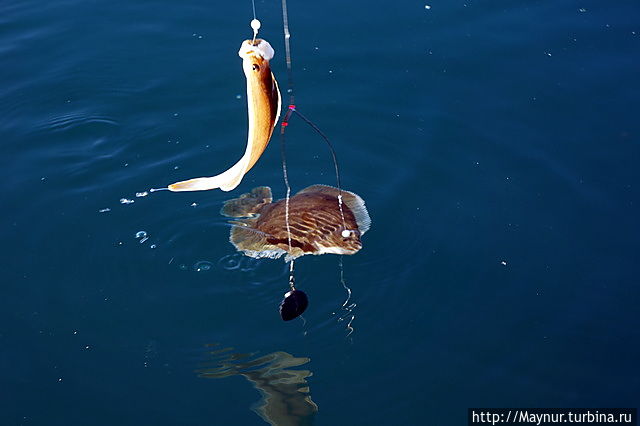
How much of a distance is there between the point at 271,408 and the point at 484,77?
14.5 ft

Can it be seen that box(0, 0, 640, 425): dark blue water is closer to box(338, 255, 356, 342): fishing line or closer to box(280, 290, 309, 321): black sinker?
box(338, 255, 356, 342): fishing line

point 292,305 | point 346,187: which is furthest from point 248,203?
point 292,305

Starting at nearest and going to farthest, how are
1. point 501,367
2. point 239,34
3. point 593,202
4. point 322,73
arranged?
point 501,367
point 593,202
point 322,73
point 239,34

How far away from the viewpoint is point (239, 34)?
306 inches

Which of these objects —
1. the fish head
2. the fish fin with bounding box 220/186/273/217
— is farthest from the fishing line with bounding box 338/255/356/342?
the fish head

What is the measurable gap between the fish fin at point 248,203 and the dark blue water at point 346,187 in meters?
0.10

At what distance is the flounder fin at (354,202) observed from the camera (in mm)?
5602

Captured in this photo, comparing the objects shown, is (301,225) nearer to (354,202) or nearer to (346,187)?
(354,202)

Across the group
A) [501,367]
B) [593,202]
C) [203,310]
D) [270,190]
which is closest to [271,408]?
[203,310]

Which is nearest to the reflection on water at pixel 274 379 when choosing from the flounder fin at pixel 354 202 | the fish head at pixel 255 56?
the flounder fin at pixel 354 202

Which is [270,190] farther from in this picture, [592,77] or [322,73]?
[592,77]

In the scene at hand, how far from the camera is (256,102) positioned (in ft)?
11.0

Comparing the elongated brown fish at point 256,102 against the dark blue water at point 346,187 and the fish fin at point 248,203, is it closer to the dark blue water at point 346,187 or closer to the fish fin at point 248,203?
the dark blue water at point 346,187

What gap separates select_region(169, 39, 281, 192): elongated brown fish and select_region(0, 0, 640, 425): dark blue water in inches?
64.5
